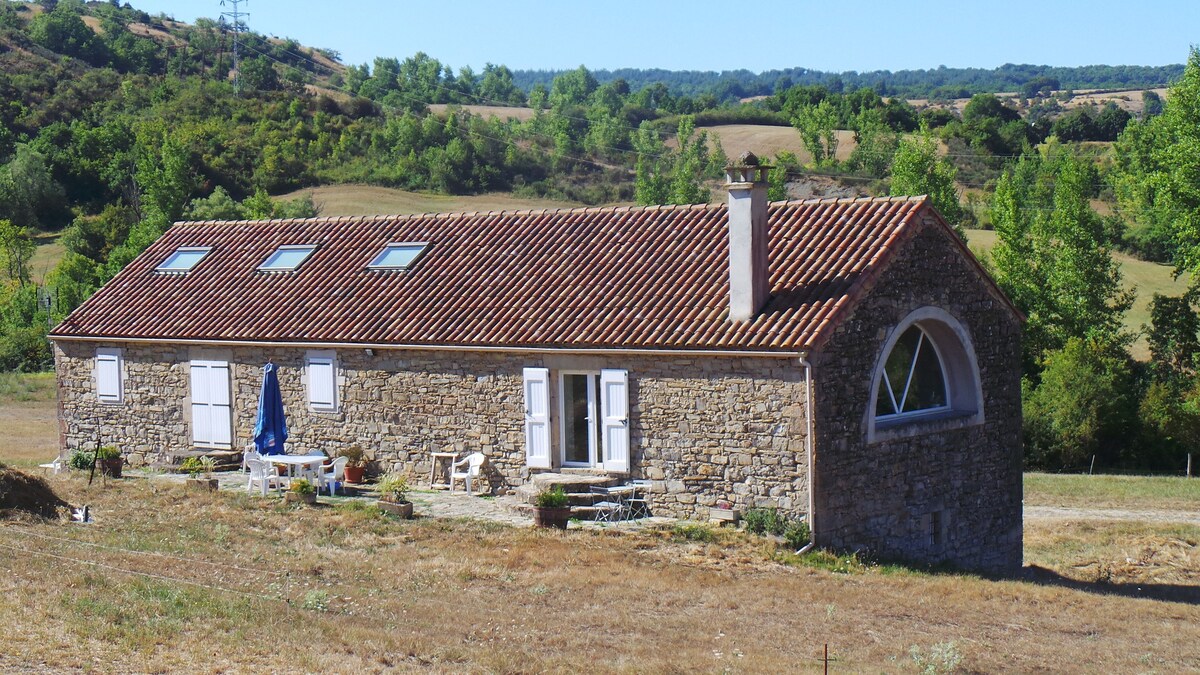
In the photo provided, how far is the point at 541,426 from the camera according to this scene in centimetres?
1730

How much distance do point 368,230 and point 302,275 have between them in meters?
1.57

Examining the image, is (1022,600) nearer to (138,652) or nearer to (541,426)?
(541,426)

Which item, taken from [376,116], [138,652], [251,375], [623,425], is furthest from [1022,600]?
[376,116]

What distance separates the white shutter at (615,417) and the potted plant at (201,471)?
6.07 m

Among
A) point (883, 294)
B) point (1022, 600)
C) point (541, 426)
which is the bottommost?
point (1022, 600)

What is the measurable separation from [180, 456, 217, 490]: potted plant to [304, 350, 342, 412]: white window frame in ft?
6.29

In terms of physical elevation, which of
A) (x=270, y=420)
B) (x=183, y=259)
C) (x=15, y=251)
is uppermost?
(x=15, y=251)

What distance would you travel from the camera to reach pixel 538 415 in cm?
1728

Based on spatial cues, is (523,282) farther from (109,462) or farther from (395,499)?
(109,462)

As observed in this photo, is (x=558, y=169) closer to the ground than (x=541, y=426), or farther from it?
farther from it

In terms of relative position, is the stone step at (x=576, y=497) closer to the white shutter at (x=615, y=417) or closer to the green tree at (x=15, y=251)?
the white shutter at (x=615, y=417)

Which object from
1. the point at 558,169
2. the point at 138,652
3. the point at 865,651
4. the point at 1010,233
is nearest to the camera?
the point at 138,652

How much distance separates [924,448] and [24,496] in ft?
38.6

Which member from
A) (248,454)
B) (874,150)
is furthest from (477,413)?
(874,150)
